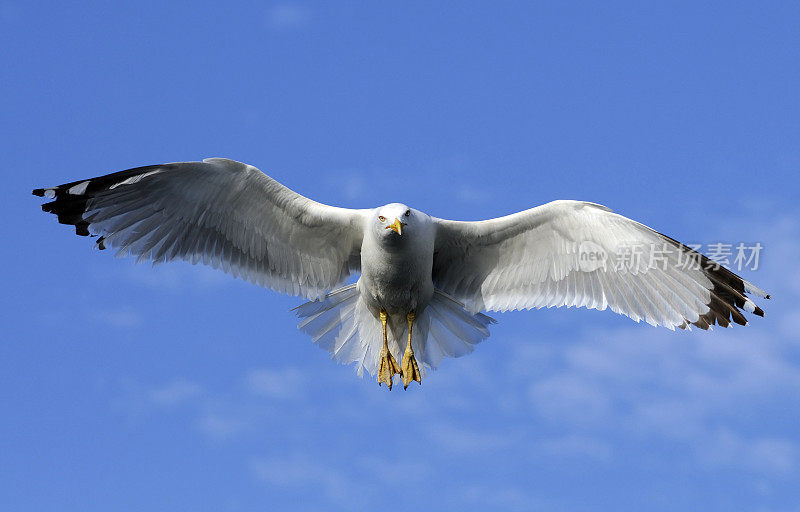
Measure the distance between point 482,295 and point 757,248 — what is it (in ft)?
7.91

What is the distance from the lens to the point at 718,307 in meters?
10.0

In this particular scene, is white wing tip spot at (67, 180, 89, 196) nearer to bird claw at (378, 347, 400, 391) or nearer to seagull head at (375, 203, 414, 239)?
seagull head at (375, 203, 414, 239)

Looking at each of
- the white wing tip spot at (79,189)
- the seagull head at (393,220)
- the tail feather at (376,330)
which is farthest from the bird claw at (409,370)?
the white wing tip spot at (79,189)

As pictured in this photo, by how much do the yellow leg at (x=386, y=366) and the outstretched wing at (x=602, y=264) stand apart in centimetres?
83

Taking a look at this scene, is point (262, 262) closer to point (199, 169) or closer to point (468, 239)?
point (199, 169)

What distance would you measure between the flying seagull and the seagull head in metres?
0.03

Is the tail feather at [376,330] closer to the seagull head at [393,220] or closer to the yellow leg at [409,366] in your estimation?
the yellow leg at [409,366]

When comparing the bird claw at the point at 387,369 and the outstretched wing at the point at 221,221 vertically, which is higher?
the outstretched wing at the point at 221,221

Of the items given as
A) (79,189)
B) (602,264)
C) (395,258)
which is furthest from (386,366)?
(79,189)

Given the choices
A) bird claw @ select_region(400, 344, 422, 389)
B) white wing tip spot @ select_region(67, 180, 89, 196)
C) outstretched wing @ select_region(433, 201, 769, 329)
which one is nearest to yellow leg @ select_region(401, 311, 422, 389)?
bird claw @ select_region(400, 344, 422, 389)

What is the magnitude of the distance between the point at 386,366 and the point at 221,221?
1864 millimetres

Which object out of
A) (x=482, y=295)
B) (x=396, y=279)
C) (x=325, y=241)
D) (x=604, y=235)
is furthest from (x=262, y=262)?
(x=604, y=235)

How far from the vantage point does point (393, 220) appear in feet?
30.6

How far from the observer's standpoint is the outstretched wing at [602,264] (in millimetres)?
9922
